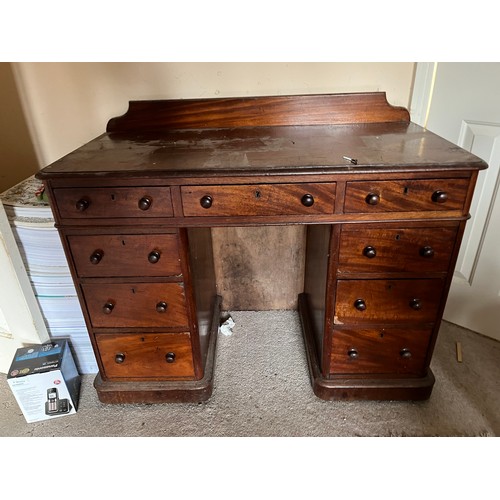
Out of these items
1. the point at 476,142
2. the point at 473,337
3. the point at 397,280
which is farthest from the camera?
the point at 473,337

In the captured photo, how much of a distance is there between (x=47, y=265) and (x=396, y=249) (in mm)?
1192

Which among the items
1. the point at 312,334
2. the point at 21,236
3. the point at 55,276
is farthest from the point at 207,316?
the point at 21,236

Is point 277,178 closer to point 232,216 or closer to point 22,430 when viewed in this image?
point 232,216

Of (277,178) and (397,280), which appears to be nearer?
(277,178)

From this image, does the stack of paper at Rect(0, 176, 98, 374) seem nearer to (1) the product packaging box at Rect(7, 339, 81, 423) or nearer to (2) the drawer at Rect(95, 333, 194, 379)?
(1) the product packaging box at Rect(7, 339, 81, 423)

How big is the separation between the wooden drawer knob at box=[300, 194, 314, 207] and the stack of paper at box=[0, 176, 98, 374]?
0.86 meters

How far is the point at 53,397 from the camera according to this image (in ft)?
4.39

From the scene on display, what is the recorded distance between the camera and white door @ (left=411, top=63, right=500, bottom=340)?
139 centimetres

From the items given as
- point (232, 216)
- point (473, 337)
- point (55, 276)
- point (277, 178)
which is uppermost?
point (277, 178)

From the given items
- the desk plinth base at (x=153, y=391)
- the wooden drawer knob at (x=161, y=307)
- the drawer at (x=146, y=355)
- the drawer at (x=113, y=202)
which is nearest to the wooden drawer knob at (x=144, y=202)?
the drawer at (x=113, y=202)

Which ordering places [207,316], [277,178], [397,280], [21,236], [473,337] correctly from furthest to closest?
[473,337] < [207,316] < [21,236] < [397,280] < [277,178]

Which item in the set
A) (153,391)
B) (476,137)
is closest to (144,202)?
(153,391)

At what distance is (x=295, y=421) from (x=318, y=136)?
992 mm

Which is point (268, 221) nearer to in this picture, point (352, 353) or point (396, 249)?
point (396, 249)
